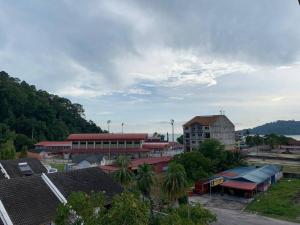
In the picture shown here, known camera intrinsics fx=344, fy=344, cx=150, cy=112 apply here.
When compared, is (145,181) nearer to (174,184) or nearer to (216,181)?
(174,184)

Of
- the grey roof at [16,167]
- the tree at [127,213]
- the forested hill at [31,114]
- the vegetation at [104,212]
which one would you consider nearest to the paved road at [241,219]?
the grey roof at [16,167]

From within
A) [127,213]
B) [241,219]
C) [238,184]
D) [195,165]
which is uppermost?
[127,213]

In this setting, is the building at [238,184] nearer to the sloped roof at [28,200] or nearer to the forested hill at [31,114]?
the sloped roof at [28,200]

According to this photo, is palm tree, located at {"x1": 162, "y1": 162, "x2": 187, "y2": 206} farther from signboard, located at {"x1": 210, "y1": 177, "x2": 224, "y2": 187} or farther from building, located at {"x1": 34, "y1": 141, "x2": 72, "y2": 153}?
building, located at {"x1": 34, "y1": 141, "x2": 72, "y2": 153}

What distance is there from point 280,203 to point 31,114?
355 feet

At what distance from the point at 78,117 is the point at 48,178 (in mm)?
131422

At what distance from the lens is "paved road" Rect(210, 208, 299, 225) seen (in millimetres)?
42653

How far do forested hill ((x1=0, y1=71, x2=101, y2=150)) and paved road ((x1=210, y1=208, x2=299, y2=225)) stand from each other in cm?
8621

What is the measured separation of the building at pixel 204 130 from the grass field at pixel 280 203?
43.2 m

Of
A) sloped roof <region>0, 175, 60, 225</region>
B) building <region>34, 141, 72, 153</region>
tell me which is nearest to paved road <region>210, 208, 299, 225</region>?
sloped roof <region>0, 175, 60, 225</region>

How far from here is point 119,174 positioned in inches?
1823

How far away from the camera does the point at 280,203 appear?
52625 mm

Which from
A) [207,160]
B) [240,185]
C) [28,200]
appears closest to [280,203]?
[240,185]

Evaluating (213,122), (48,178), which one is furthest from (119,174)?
(213,122)
